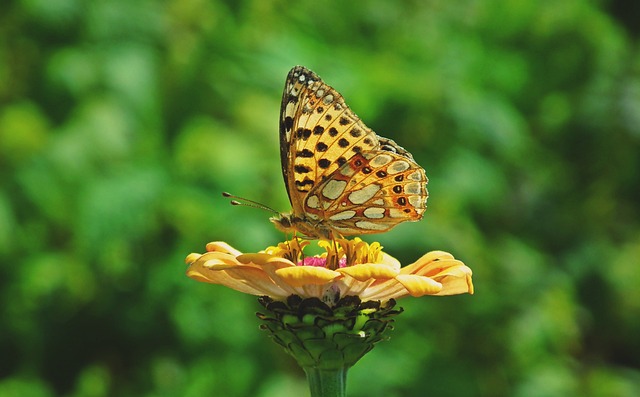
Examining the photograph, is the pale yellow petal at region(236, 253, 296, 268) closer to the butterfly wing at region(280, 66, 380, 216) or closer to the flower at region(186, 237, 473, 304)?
the flower at region(186, 237, 473, 304)

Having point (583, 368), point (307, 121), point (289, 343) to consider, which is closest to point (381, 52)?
point (583, 368)

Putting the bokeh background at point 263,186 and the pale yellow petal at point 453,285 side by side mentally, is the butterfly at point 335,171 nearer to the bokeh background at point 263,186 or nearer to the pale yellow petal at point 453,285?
the pale yellow petal at point 453,285

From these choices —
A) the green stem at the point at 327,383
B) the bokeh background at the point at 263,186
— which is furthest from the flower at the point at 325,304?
the bokeh background at the point at 263,186

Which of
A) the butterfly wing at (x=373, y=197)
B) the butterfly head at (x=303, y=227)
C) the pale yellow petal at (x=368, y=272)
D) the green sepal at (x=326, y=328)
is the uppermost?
the butterfly wing at (x=373, y=197)

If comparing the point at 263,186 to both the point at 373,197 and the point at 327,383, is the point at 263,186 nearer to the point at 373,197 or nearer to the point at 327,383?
the point at 373,197

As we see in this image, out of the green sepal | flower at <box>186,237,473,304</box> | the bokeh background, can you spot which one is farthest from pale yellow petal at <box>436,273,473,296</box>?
the bokeh background
